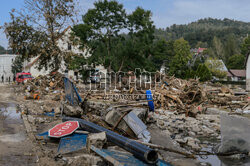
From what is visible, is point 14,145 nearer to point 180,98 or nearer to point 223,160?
point 223,160

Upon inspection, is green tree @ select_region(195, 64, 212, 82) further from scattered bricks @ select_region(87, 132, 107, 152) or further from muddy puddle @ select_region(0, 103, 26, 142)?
scattered bricks @ select_region(87, 132, 107, 152)

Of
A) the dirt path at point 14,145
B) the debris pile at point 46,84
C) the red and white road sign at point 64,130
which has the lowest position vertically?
the dirt path at point 14,145

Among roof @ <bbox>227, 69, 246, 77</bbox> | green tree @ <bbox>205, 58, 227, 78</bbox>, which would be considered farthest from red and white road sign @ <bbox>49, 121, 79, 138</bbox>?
roof @ <bbox>227, 69, 246, 77</bbox>

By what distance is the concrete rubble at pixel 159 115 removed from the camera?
22.0 ft

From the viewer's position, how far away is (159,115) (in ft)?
45.6

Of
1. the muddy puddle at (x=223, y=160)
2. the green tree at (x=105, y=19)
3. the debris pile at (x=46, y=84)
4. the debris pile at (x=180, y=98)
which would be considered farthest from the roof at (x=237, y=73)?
the muddy puddle at (x=223, y=160)

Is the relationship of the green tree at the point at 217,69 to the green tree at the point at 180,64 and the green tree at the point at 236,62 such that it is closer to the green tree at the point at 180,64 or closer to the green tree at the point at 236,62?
the green tree at the point at 180,64

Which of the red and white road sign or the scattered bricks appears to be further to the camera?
the red and white road sign

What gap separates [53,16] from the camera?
25.4m

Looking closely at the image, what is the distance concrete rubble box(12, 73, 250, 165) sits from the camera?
6.71m

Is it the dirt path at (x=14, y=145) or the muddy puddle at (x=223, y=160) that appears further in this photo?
the muddy puddle at (x=223, y=160)

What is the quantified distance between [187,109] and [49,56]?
56.3 feet

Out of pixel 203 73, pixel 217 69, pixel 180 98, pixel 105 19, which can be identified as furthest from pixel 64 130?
pixel 217 69

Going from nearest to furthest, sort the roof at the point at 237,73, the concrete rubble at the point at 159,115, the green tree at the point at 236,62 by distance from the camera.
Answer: the concrete rubble at the point at 159,115
the roof at the point at 237,73
the green tree at the point at 236,62
